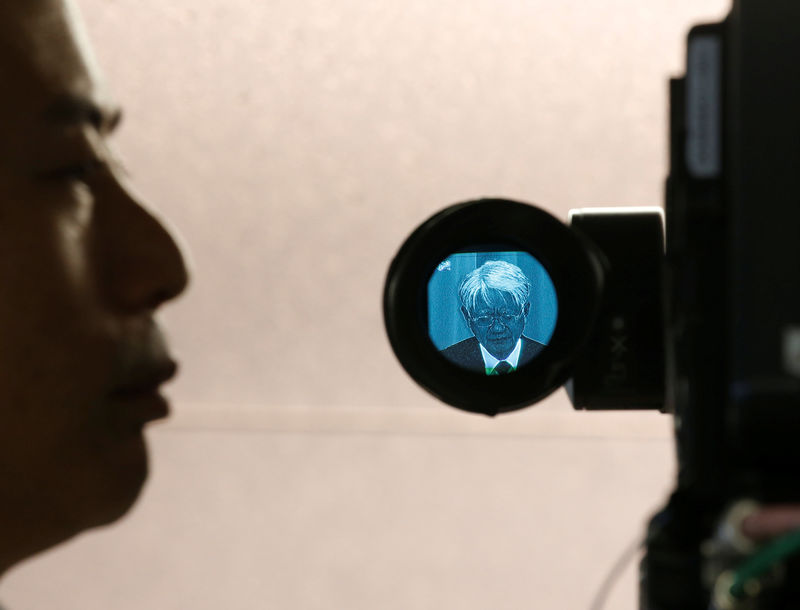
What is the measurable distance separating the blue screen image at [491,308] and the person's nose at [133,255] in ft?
0.66

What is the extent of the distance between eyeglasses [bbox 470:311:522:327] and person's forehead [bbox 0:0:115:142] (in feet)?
1.12

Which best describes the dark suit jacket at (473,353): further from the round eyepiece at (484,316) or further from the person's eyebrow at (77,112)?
the person's eyebrow at (77,112)

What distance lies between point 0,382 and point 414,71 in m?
1.06

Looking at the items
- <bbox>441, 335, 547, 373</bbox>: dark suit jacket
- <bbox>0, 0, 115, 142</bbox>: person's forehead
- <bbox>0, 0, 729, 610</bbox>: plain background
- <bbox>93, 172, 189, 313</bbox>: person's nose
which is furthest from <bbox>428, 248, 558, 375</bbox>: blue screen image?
<bbox>0, 0, 729, 610</bbox>: plain background

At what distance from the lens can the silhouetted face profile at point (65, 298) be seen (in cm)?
63

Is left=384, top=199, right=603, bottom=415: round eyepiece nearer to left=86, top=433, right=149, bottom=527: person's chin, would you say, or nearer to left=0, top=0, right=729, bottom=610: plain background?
left=86, top=433, right=149, bottom=527: person's chin

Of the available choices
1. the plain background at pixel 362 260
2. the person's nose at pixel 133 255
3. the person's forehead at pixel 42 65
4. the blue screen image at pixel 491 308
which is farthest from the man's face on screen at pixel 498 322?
the plain background at pixel 362 260

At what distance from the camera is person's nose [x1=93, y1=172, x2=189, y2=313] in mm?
668

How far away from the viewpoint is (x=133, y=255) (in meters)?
0.68

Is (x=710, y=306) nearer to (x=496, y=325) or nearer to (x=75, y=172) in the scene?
(x=496, y=325)

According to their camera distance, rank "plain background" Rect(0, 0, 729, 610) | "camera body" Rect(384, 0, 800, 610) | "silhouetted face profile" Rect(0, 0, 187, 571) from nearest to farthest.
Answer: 1. "camera body" Rect(384, 0, 800, 610)
2. "silhouetted face profile" Rect(0, 0, 187, 571)
3. "plain background" Rect(0, 0, 729, 610)

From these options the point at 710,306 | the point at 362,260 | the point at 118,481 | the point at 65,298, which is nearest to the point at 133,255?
the point at 65,298

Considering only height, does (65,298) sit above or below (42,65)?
below

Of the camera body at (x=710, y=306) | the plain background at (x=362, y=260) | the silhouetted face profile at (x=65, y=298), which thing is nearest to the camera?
the camera body at (x=710, y=306)
